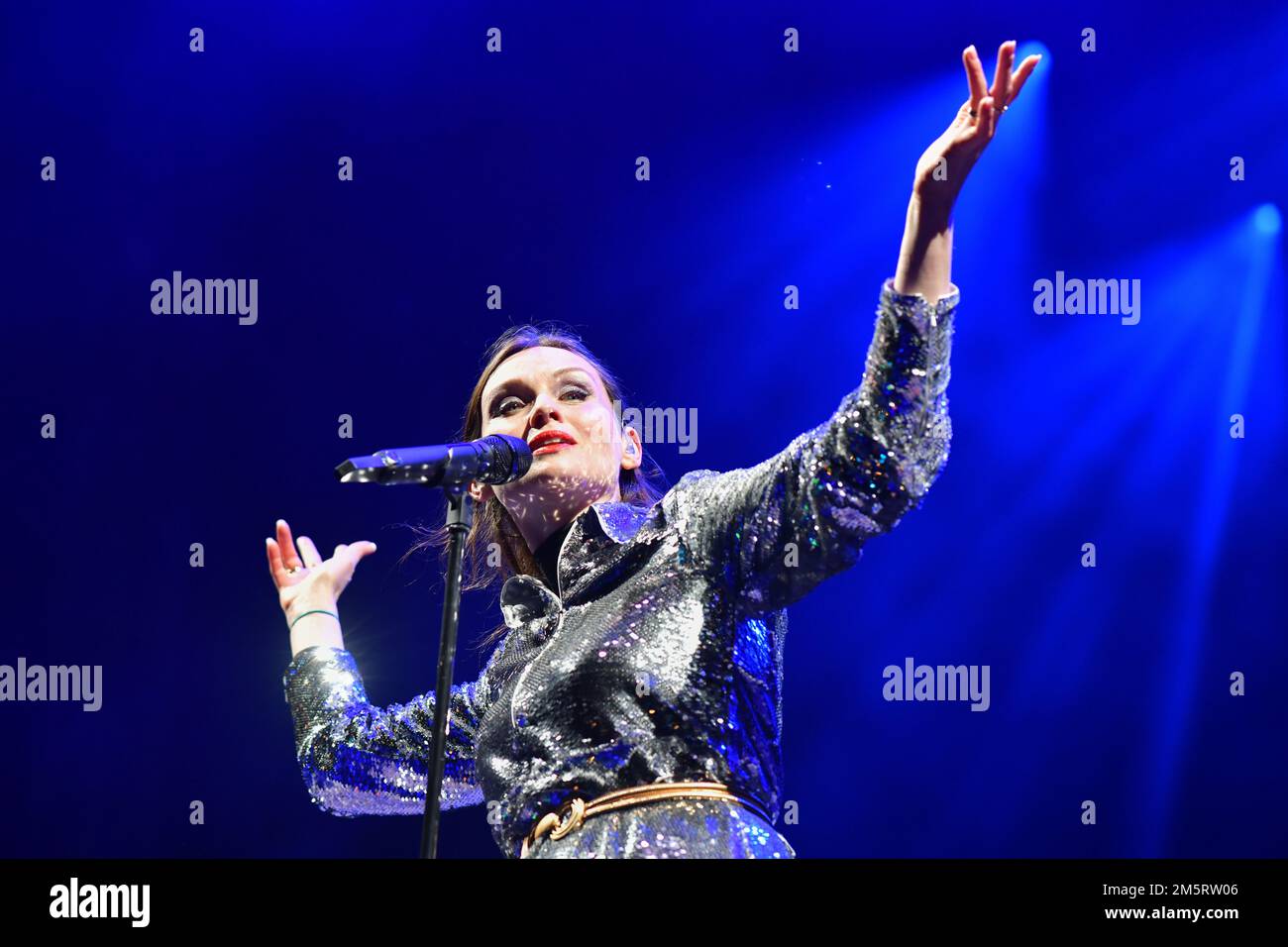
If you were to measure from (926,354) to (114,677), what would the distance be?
9.00ft

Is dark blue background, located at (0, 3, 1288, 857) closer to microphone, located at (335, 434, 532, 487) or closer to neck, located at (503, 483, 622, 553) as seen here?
neck, located at (503, 483, 622, 553)

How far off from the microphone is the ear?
0.53m

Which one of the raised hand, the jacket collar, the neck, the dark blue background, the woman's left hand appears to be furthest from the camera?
the dark blue background

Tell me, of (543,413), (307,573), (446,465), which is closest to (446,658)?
(446,465)

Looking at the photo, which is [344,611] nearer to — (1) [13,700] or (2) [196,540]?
(2) [196,540]

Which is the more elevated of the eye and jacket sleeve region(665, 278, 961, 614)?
the eye

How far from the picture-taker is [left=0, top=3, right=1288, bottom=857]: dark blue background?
3.79 meters

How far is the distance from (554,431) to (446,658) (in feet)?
2.12

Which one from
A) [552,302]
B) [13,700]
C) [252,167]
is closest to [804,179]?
[552,302]

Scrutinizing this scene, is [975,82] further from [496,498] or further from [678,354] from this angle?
[678,354]

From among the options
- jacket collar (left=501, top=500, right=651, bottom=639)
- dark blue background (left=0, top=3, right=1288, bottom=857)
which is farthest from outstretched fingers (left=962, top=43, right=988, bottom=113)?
dark blue background (left=0, top=3, right=1288, bottom=857)

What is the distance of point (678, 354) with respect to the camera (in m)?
3.88

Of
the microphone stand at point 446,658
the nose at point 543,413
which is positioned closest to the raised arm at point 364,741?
the nose at point 543,413

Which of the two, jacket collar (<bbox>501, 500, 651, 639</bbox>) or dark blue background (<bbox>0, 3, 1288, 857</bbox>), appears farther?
dark blue background (<bbox>0, 3, 1288, 857</bbox>)
